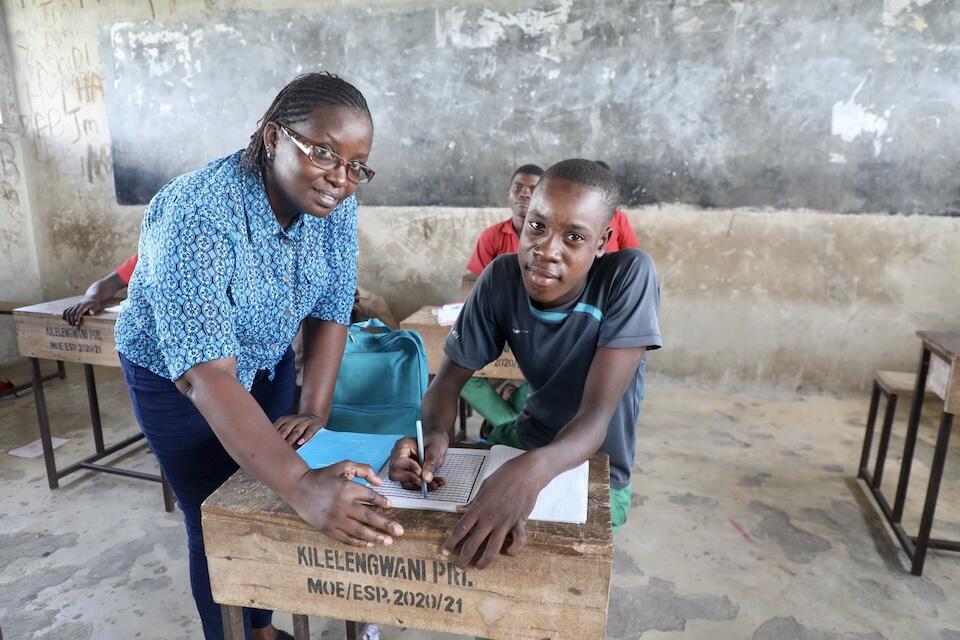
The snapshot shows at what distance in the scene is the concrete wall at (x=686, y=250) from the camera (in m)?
3.86

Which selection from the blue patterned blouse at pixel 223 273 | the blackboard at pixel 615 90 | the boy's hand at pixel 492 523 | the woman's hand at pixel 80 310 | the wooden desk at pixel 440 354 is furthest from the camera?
the blackboard at pixel 615 90

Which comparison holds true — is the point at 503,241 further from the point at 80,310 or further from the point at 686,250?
the point at 80,310

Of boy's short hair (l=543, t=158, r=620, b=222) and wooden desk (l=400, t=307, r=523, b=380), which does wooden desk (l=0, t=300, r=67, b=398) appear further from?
boy's short hair (l=543, t=158, r=620, b=222)

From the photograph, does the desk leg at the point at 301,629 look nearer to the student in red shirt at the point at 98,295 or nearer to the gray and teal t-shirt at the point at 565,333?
the gray and teal t-shirt at the point at 565,333

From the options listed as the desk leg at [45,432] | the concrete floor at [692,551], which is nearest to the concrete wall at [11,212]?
the concrete floor at [692,551]

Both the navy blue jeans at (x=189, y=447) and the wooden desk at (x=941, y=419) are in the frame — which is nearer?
the navy blue jeans at (x=189, y=447)

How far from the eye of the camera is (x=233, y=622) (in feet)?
3.50

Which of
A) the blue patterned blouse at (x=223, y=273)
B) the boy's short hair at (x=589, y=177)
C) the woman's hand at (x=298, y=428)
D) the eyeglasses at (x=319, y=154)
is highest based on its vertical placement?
the eyeglasses at (x=319, y=154)

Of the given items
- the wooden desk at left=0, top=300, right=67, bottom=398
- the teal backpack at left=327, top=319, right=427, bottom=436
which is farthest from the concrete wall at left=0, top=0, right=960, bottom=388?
the teal backpack at left=327, top=319, right=427, bottom=436

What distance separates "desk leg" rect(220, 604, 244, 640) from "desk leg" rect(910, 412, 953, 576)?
7.52ft

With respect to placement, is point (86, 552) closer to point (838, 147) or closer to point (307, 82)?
point (307, 82)

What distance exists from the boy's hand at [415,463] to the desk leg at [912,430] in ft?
6.95

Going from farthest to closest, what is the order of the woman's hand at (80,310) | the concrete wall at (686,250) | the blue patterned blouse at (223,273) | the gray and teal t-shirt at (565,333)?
the concrete wall at (686,250) < the woman's hand at (80,310) < the gray and teal t-shirt at (565,333) < the blue patterned blouse at (223,273)

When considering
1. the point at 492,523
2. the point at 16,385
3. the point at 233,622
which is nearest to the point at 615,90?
the point at 492,523
